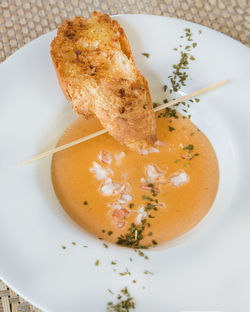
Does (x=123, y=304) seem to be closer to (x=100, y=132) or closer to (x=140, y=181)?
(x=140, y=181)

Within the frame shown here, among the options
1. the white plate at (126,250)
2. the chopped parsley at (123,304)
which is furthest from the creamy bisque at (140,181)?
the chopped parsley at (123,304)

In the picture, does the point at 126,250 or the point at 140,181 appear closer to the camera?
the point at 126,250

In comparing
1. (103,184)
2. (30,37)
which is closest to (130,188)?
(103,184)

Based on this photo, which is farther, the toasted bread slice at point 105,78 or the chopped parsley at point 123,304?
the toasted bread slice at point 105,78

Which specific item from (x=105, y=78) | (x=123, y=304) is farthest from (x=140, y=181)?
(x=123, y=304)

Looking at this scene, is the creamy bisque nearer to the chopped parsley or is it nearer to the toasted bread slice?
the toasted bread slice

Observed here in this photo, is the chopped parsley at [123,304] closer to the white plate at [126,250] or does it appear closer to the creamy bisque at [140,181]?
the white plate at [126,250]
